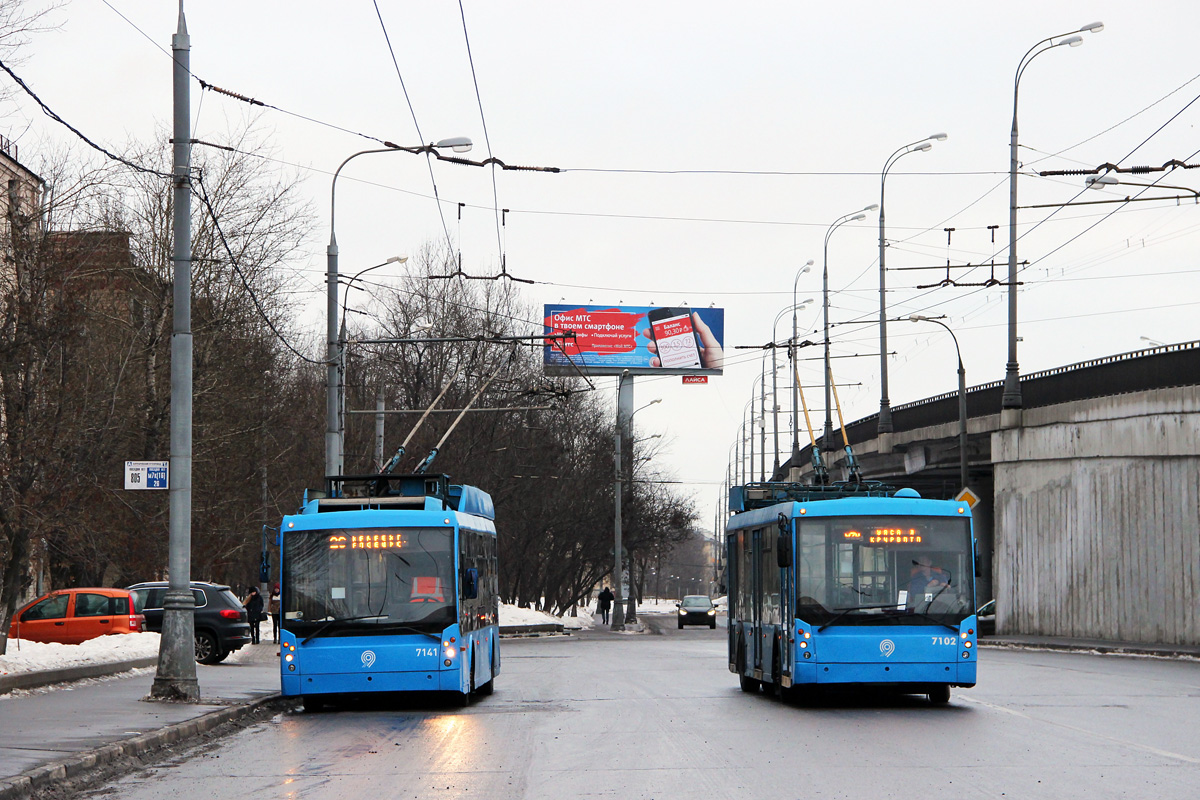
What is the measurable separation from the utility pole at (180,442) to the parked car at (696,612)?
5436 centimetres

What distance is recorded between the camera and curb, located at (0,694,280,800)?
10.6 m

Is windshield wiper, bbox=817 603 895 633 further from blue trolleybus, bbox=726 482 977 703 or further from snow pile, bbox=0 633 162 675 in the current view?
snow pile, bbox=0 633 162 675

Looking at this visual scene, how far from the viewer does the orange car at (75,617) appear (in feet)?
94.8

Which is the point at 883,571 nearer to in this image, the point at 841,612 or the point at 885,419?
the point at 841,612

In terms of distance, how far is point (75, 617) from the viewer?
1144 inches

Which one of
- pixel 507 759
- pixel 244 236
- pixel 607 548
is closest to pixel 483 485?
pixel 607 548

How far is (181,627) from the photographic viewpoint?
17406 mm

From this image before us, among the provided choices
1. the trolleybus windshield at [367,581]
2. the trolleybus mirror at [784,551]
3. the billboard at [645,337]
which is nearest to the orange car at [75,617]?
the trolleybus windshield at [367,581]

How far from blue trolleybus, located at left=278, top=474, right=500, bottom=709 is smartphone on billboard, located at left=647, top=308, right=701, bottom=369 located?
186ft

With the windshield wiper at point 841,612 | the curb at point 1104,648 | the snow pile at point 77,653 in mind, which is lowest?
the curb at point 1104,648

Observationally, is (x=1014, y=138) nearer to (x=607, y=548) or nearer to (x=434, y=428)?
(x=434, y=428)

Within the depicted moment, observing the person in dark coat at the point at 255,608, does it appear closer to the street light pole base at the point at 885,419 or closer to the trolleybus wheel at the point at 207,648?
the trolleybus wheel at the point at 207,648

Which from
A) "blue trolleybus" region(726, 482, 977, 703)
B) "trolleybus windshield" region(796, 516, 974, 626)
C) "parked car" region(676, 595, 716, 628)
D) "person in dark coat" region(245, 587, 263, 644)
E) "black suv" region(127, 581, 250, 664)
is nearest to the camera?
"blue trolleybus" region(726, 482, 977, 703)

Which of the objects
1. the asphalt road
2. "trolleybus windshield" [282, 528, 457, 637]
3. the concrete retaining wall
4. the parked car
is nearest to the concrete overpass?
the concrete retaining wall
